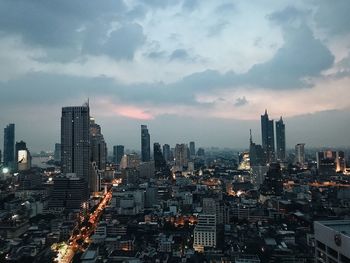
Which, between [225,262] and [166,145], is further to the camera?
[166,145]

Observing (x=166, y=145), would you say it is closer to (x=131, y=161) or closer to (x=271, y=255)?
(x=131, y=161)

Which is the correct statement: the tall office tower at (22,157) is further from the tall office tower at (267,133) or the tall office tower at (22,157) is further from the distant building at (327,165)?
the distant building at (327,165)

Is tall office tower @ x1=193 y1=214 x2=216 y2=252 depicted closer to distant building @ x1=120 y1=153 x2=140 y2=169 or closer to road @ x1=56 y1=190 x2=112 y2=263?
road @ x1=56 y1=190 x2=112 y2=263

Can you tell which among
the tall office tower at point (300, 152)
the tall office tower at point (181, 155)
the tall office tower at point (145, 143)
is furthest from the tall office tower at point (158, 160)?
the tall office tower at point (300, 152)

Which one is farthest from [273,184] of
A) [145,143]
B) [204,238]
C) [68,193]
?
[145,143]

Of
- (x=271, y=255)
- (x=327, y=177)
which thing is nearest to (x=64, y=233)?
(x=271, y=255)

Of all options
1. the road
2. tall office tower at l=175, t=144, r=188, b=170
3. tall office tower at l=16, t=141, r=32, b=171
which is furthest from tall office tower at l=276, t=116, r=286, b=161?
the road
